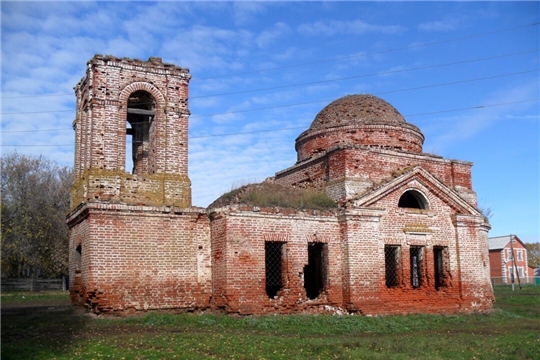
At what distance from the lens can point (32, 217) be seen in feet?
107

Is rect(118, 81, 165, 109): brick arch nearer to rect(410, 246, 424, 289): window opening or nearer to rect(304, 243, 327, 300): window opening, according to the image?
rect(304, 243, 327, 300): window opening

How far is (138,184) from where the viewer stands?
45.3 feet

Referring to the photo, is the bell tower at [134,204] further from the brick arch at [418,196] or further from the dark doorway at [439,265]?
the dark doorway at [439,265]

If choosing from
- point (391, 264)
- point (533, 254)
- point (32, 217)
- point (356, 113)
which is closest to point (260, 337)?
point (391, 264)

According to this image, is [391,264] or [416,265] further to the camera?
[416,265]

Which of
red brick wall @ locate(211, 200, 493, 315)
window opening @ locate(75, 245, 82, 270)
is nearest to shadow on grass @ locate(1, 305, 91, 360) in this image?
window opening @ locate(75, 245, 82, 270)

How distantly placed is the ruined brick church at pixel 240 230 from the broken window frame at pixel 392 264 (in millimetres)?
31

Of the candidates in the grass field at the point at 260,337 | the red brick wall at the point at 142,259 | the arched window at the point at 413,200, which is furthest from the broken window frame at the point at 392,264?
the red brick wall at the point at 142,259

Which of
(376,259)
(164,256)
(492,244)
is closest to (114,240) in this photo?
(164,256)

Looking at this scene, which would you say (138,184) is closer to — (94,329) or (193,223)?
(193,223)

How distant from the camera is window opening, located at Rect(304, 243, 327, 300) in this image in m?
15.1

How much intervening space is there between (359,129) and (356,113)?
0.82 meters

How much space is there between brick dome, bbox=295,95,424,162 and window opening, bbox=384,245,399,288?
11.7ft

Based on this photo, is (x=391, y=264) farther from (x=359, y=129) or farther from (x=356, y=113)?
(x=356, y=113)
